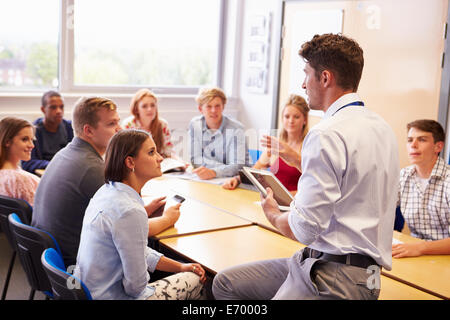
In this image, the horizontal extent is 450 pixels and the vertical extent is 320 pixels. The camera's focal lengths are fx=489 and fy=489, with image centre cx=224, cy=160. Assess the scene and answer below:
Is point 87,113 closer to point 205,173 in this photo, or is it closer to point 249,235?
point 249,235

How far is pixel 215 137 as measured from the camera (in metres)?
4.26

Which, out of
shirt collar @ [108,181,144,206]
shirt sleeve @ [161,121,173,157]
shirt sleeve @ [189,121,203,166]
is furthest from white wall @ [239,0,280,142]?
shirt collar @ [108,181,144,206]

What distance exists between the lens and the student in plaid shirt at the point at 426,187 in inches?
111

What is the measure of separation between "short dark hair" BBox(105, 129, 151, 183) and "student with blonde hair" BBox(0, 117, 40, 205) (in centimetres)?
121

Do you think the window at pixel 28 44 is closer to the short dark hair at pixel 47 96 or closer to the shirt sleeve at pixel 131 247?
the short dark hair at pixel 47 96

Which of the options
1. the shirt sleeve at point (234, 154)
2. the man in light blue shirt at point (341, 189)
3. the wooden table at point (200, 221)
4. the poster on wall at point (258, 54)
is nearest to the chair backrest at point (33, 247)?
the wooden table at point (200, 221)

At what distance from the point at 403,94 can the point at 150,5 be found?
3059 millimetres

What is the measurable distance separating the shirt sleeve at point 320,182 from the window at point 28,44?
3997 millimetres

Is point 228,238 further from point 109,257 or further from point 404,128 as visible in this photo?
point 404,128

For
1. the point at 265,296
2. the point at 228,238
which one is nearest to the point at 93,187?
the point at 228,238

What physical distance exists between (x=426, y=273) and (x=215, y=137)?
8.06 feet

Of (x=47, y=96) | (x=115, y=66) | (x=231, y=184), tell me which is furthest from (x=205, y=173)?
(x=115, y=66)

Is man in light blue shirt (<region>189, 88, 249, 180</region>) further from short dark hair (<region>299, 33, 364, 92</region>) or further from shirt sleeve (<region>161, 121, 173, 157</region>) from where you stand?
short dark hair (<region>299, 33, 364, 92</region>)

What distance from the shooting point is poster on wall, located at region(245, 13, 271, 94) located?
224 inches
